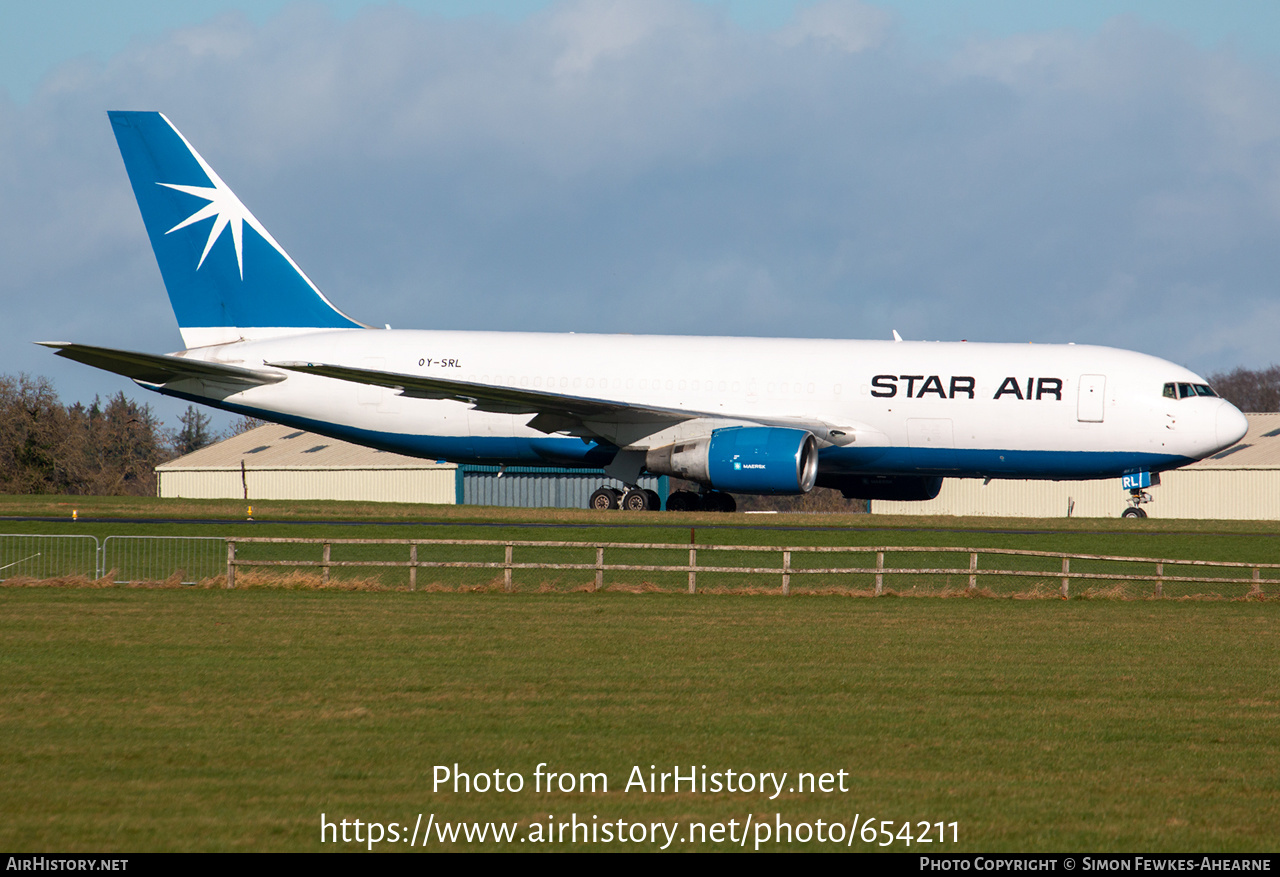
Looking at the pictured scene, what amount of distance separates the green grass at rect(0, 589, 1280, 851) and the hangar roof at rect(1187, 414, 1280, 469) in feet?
156

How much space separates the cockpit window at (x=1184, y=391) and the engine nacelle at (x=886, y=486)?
6496mm

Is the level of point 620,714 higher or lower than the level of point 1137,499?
lower

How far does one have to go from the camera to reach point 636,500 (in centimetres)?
3819

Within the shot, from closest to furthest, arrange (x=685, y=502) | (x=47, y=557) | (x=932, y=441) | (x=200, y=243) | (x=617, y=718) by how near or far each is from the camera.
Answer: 1. (x=617, y=718)
2. (x=47, y=557)
3. (x=932, y=441)
4. (x=685, y=502)
5. (x=200, y=243)

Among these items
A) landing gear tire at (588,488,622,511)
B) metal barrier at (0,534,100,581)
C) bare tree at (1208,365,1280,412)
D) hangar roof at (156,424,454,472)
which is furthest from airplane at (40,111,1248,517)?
bare tree at (1208,365,1280,412)

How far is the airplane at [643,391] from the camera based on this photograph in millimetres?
33906

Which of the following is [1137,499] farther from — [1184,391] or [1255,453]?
[1255,453]

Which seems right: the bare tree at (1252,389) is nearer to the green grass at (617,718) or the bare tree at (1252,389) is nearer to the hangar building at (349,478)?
the hangar building at (349,478)

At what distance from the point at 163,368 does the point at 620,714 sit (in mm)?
27532

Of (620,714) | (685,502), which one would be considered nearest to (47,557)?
(685,502)

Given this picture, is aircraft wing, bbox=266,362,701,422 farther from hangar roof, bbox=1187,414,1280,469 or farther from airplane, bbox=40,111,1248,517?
hangar roof, bbox=1187,414,1280,469

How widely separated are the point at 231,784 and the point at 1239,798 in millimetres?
6672

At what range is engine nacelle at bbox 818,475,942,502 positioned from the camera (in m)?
37.5

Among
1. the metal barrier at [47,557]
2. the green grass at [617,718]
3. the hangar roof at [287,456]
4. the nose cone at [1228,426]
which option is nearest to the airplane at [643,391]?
the nose cone at [1228,426]
